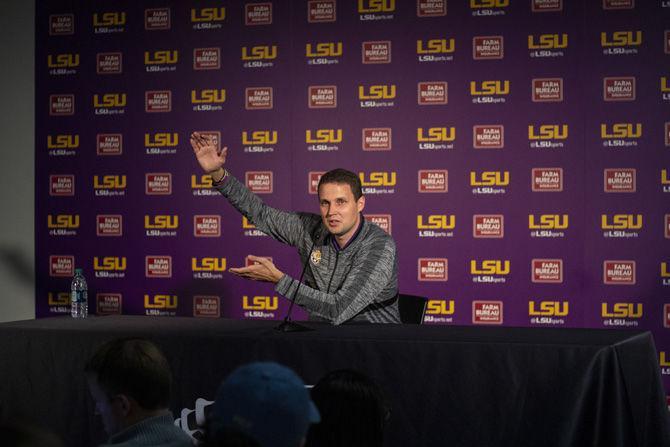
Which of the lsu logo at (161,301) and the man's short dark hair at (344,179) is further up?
the man's short dark hair at (344,179)

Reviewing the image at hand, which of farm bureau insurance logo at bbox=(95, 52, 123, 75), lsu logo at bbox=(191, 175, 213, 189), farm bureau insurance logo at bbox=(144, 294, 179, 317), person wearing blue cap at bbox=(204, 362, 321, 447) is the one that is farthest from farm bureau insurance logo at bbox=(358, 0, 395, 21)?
person wearing blue cap at bbox=(204, 362, 321, 447)

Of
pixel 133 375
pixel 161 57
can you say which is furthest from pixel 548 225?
pixel 133 375

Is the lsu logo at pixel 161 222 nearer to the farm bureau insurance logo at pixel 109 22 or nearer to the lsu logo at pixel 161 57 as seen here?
the lsu logo at pixel 161 57

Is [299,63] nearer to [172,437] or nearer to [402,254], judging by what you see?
[402,254]

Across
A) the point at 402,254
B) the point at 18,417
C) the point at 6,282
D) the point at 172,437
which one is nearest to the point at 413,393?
the point at 172,437

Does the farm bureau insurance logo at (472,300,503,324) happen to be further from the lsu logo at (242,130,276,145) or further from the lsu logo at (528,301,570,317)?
the lsu logo at (242,130,276,145)

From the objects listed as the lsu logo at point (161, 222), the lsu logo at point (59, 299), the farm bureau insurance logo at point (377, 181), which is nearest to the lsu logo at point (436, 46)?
the farm bureau insurance logo at point (377, 181)

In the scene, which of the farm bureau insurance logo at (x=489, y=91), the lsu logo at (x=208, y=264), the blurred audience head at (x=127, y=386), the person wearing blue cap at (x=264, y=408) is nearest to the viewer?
the person wearing blue cap at (x=264, y=408)

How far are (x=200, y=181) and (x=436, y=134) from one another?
1688mm

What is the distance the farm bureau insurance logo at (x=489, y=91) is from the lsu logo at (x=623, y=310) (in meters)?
1.50

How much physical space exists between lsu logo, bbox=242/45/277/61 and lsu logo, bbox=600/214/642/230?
8.16 feet

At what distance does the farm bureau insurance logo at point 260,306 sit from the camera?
5055mm

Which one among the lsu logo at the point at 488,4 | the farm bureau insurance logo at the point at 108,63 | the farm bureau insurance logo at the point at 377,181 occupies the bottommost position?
the farm bureau insurance logo at the point at 377,181

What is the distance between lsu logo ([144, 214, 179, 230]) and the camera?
5.20 meters
